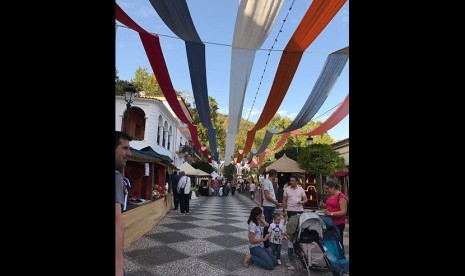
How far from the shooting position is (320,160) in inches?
592

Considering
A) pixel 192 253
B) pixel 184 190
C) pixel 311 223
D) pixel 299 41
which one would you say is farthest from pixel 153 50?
pixel 184 190

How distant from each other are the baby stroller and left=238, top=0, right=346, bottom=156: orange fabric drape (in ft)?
11.1

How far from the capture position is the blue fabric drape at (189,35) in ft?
14.8

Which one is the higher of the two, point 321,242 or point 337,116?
point 337,116

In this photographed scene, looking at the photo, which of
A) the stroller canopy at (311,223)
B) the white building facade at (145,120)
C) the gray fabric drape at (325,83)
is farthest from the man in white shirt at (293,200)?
the white building facade at (145,120)

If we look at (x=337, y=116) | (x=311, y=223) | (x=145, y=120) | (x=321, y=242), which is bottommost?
(x=321, y=242)

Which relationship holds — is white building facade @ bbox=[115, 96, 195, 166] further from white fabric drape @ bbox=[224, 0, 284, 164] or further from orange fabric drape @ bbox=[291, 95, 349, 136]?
white fabric drape @ bbox=[224, 0, 284, 164]

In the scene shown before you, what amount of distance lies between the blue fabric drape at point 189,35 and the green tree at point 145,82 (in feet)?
77.6

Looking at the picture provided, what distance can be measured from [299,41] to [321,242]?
3875 mm

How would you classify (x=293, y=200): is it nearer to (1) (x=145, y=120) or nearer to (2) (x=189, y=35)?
(2) (x=189, y=35)
